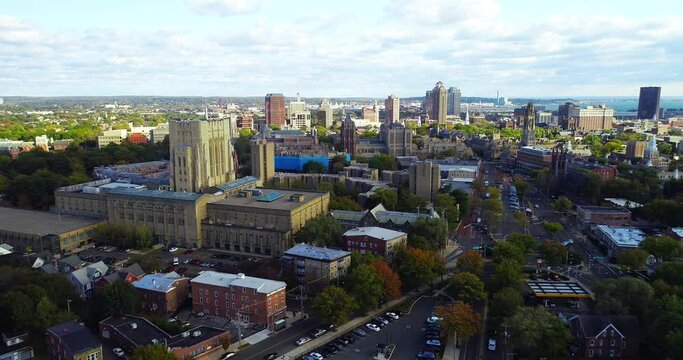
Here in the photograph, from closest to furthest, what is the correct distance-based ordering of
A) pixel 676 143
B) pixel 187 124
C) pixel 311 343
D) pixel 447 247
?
pixel 311 343
pixel 447 247
pixel 187 124
pixel 676 143

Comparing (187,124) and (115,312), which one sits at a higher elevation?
(187,124)

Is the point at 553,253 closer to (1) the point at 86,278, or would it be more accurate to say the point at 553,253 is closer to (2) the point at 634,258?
(2) the point at 634,258

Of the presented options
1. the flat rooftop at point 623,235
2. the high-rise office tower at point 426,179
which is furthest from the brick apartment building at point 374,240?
the high-rise office tower at point 426,179

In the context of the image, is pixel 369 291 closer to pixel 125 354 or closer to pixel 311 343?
pixel 311 343

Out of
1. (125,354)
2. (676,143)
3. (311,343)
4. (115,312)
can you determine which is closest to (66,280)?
(115,312)

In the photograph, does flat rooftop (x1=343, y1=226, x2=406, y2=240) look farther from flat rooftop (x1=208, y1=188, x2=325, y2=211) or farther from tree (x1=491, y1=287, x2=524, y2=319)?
tree (x1=491, y1=287, x2=524, y2=319)

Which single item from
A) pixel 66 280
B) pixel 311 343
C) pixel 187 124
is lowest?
pixel 311 343
